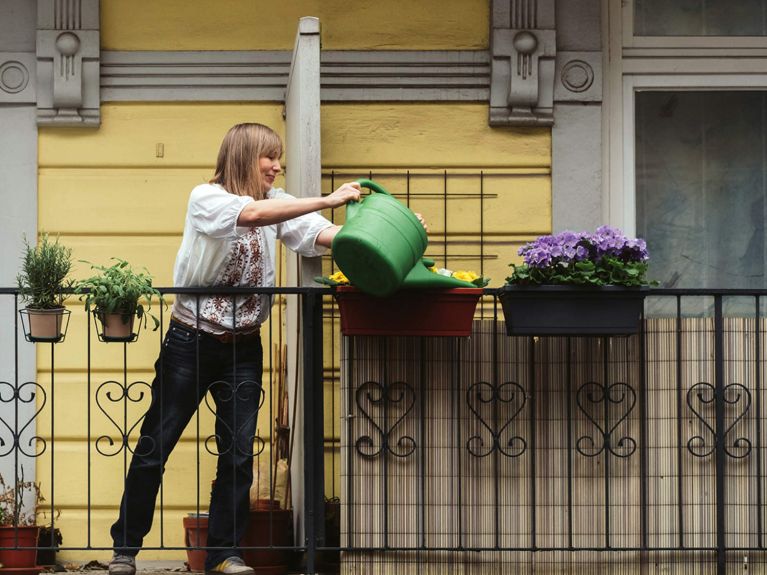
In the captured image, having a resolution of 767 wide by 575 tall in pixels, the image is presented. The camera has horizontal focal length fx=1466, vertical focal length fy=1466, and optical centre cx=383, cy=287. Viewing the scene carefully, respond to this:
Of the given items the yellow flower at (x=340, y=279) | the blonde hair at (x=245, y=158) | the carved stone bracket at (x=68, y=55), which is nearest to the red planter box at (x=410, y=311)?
the yellow flower at (x=340, y=279)

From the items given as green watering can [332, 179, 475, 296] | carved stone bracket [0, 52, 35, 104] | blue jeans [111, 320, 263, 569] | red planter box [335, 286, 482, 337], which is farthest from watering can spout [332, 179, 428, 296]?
carved stone bracket [0, 52, 35, 104]

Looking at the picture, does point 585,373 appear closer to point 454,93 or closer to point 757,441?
point 757,441

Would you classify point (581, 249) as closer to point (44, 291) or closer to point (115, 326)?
point (115, 326)

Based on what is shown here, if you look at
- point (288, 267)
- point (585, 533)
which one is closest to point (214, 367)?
point (288, 267)

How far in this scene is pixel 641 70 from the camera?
27.2ft

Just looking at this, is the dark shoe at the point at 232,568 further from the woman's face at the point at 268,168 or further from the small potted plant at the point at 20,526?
the woman's face at the point at 268,168

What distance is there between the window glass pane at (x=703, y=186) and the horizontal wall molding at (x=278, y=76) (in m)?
1.06

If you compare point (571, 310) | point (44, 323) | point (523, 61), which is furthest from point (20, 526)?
point (523, 61)

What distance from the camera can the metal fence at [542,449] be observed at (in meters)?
Answer: 6.40

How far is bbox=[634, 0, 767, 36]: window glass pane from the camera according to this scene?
834 cm

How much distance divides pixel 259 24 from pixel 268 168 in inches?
73.5

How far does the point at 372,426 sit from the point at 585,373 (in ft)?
3.21

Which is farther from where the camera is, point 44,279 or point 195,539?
point 195,539

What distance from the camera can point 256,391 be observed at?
643 centimetres
